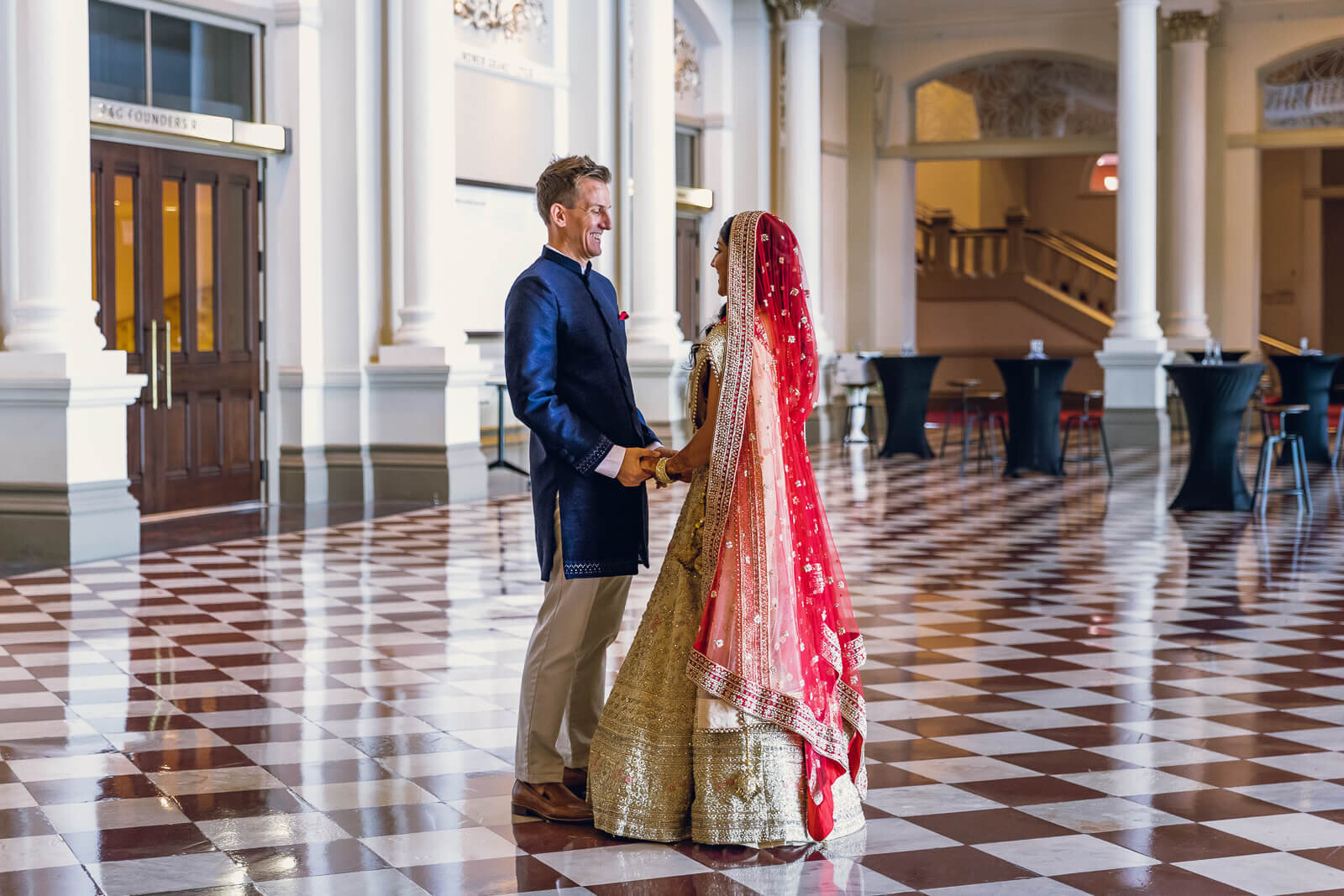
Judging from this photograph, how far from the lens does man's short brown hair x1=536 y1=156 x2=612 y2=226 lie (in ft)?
11.6

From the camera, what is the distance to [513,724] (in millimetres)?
4570

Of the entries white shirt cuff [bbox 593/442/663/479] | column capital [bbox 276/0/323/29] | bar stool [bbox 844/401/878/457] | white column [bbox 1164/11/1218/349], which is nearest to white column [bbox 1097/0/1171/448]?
white column [bbox 1164/11/1218/349]

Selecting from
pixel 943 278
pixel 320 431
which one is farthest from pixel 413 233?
pixel 943 278

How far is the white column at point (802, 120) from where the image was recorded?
15.9 meters

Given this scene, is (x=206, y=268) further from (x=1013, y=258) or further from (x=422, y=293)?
(x=1013, y=258)

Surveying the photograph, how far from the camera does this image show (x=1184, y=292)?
56.7 feet

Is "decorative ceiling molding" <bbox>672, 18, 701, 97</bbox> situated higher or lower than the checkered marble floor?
higher

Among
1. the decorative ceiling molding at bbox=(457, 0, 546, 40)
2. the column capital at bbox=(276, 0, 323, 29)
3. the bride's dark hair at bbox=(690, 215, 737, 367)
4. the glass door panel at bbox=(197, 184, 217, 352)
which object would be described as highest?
the decorative ceiling molding at bbox=(457, 0, 546, 40)

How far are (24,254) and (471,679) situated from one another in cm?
Answer: 370

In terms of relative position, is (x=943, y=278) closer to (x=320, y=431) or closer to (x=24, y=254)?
(x=320, y=431)

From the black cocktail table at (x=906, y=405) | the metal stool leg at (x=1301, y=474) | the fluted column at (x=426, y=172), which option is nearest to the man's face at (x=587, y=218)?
the fluted column at (x=426, y=172)

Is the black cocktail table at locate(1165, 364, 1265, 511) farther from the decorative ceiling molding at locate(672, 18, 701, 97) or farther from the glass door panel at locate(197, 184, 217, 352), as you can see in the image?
the decorative ceiling molding at locate(672, 18, 701, 97)

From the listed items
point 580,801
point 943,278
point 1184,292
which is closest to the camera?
point 580,801

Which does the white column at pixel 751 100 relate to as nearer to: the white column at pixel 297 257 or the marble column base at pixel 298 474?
the white column at pixel 297 257
